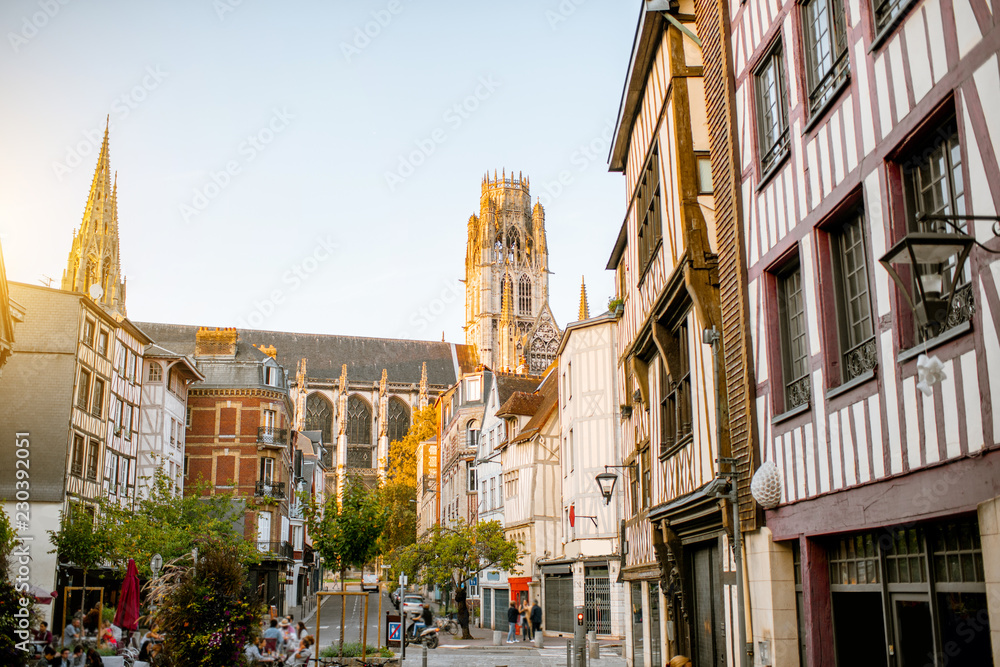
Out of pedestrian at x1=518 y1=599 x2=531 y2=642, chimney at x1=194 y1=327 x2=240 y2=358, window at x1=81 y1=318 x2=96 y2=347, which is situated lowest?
pedestrian at x1=518 y1=599 x2=531 y2=642

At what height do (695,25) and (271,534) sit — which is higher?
(695,25)

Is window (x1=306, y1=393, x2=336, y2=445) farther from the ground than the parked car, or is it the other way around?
window (x1=306, y1=393, x2=336, y2=445)

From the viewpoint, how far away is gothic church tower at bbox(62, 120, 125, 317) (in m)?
55.7

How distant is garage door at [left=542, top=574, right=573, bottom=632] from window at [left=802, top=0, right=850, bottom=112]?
21.5 metres

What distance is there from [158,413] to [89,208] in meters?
27.1

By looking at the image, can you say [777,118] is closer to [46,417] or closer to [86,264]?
[46,417]

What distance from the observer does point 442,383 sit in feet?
309

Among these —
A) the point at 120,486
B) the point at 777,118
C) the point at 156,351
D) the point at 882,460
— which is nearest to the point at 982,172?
the point at 882,460

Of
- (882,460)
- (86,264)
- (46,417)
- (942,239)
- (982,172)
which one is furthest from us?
(86,264)

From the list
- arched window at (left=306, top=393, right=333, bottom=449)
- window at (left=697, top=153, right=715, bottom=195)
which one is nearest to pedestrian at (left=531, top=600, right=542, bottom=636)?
window at (left=697, top=153, right=715, bottom=195)

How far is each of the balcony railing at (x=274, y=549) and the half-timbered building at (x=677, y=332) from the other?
26188 mm

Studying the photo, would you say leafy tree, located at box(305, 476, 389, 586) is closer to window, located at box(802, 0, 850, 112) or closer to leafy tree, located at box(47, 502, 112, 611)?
leafy tree, located at box(47, 502, 112, 611)

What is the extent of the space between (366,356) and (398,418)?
8.73m

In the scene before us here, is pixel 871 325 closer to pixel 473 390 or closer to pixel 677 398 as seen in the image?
pixel 677 398
